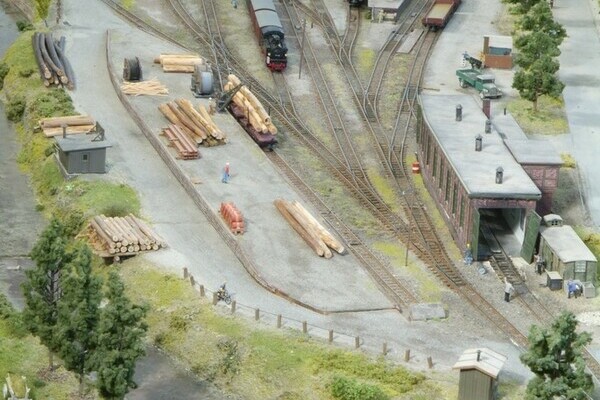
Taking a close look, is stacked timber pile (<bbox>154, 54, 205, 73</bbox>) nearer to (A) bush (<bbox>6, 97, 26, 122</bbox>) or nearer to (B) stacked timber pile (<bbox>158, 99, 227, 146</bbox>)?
(B) stacked timber pile (<bbox>158, 99, 227, 146</bbox>)

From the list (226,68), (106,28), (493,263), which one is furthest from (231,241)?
(106,28)

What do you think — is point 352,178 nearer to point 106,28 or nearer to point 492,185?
point 492,185

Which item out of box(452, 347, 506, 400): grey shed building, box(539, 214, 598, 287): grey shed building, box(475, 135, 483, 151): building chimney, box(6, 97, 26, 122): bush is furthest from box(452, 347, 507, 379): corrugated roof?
box(6, 97, 26, 122): bush

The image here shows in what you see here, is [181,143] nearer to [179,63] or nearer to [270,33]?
[179,63]

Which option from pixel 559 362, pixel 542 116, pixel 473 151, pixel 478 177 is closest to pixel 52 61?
pixel 542 116

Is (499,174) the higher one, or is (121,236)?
(499,174)

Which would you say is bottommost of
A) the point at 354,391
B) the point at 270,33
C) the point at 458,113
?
the point at 354,391
